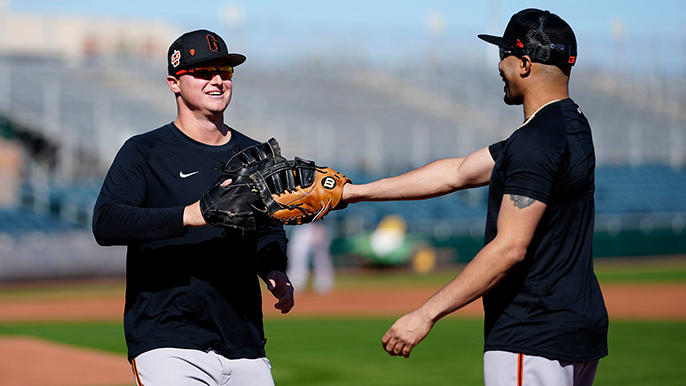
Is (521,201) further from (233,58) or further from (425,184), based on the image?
(233,58)

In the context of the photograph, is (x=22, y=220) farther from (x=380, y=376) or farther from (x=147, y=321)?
(x=147, y=321)

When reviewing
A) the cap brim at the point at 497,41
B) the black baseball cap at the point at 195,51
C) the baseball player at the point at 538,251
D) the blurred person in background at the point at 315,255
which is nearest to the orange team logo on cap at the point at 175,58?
the black baseball cap at the point at 195,51

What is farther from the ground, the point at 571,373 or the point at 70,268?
the point at 571,373

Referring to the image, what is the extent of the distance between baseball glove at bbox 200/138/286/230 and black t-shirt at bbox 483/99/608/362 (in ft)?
3.17

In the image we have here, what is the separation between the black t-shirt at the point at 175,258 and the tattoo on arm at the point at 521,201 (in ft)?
3.60

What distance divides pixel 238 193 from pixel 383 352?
6.45 metres

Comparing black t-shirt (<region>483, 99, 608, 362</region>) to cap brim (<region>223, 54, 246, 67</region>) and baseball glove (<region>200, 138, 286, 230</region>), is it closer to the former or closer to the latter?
baseball glove (<region>200, 138, 286, 230</region>)

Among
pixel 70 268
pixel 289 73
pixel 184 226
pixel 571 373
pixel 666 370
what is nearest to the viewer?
pixel 571 373

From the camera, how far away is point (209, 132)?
363 cm

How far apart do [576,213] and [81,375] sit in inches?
244

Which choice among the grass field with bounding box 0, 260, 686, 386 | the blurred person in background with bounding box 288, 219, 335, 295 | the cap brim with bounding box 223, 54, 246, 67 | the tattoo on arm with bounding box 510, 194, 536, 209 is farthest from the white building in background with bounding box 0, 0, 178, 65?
the tattoo on arm with bounding box 510, 194, 536, 209

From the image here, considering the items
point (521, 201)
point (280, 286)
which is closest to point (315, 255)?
point (280, 286)

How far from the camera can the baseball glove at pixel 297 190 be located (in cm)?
329

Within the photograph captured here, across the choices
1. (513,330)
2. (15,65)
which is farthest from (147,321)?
(15,65)
